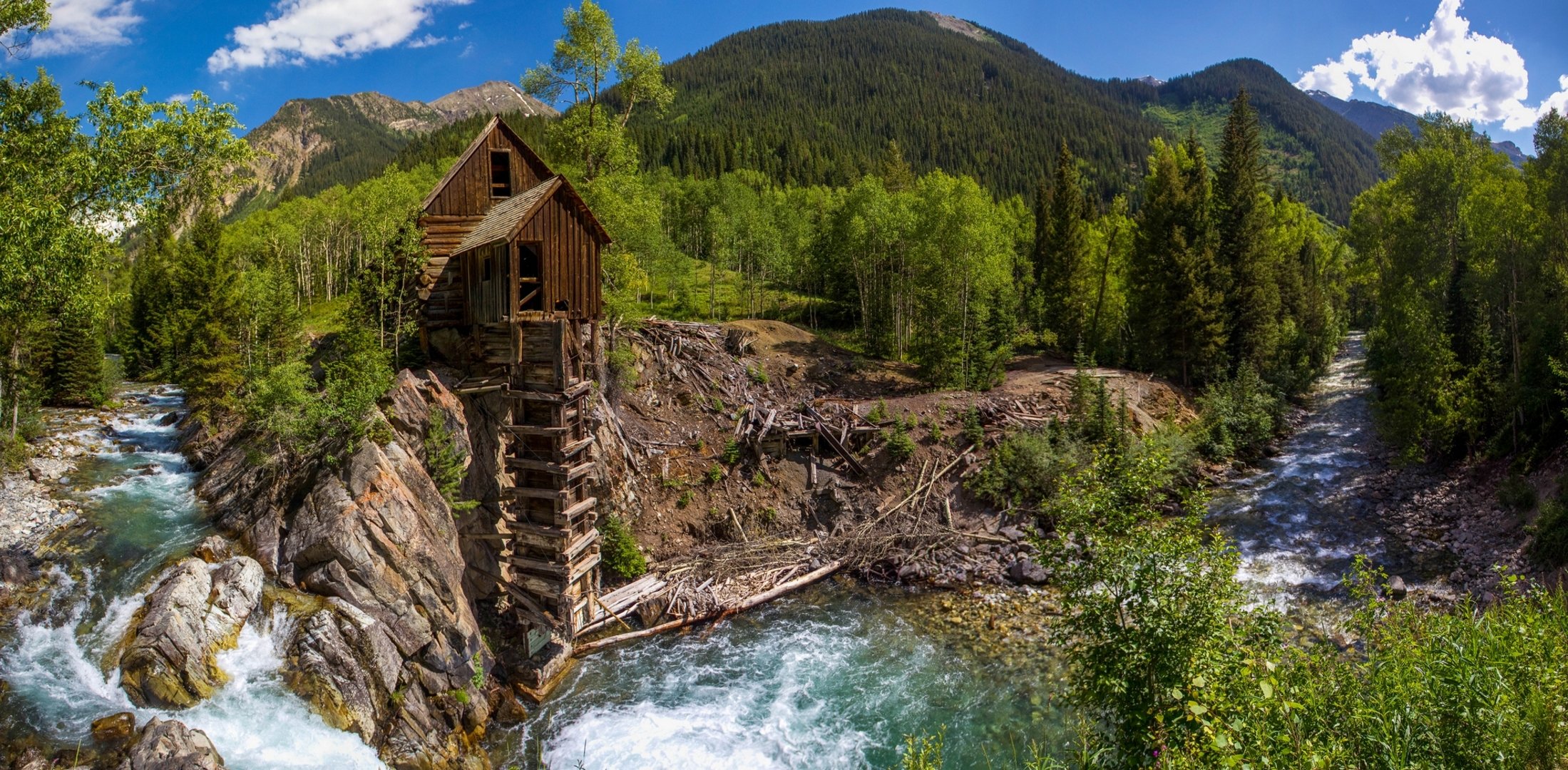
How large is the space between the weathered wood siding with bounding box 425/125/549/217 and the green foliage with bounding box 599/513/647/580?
34.7 feet

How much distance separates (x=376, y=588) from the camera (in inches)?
582

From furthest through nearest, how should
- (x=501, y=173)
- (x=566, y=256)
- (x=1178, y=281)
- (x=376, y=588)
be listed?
(x=1178, y=281) < (x=501, y=173) < (x=566, y=256) < (x=376, y=588)

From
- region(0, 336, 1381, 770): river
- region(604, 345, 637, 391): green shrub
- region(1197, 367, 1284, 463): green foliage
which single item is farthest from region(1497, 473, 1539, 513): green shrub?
region(604, 345, 637, 391): green shrub

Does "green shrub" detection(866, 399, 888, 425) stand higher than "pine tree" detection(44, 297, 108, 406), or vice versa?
"pine tree" detection(44, 297, 108, 406)

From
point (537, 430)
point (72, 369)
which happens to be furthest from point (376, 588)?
point (72, 369)

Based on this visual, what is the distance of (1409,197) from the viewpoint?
34.8m

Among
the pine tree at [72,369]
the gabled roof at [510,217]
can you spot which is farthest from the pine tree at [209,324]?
the gabled roof at [510,217]

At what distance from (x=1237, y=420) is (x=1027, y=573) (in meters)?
18.0

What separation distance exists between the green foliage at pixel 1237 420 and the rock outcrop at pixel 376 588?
30.1 m

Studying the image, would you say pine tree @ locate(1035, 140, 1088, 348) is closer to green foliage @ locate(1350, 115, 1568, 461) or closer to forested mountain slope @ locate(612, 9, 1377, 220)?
green foliage @ locate(1350, 115, 1568, 461)

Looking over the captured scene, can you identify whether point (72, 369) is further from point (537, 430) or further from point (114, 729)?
point (114, 729)

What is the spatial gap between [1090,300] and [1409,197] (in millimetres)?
15935

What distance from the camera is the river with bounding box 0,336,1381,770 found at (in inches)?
480

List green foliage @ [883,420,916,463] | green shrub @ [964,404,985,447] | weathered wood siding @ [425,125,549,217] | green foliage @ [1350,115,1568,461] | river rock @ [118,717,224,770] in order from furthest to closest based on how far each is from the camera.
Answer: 1. green shrub @ [964,404,985,447]
2. green foliage @ [883,420,916,463]
3. green foliage @ [1350,115,1568,461]
4. weathered wood siding @ [425,125,549,217]
5. river rock @ [118,717,224,770]
